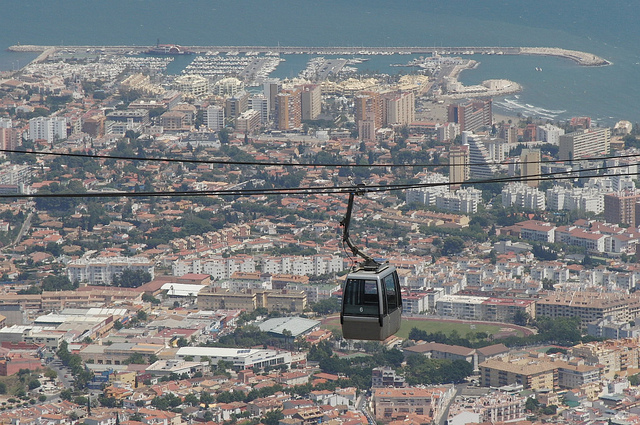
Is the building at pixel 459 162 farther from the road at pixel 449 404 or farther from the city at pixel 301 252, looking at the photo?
the road at pixel 449 404

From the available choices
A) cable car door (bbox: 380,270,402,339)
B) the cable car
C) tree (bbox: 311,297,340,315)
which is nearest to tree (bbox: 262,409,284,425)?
tree (bbox: 311,297,340,315)

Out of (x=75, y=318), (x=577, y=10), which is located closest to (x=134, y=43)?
(x=577, y=10)

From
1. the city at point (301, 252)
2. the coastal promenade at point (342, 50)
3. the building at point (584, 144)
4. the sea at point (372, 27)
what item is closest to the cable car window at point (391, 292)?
the city at point (301, 252)

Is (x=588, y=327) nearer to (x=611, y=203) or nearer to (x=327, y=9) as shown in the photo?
(x=611, y=203)

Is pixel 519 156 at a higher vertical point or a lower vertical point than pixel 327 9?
lower

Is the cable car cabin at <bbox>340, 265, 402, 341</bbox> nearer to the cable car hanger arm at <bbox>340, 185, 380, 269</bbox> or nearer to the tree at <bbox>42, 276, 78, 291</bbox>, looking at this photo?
the cable car hanger arm at <bbox>340, 185, 380, 269</bbox>

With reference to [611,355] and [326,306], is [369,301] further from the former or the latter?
[326,306]
